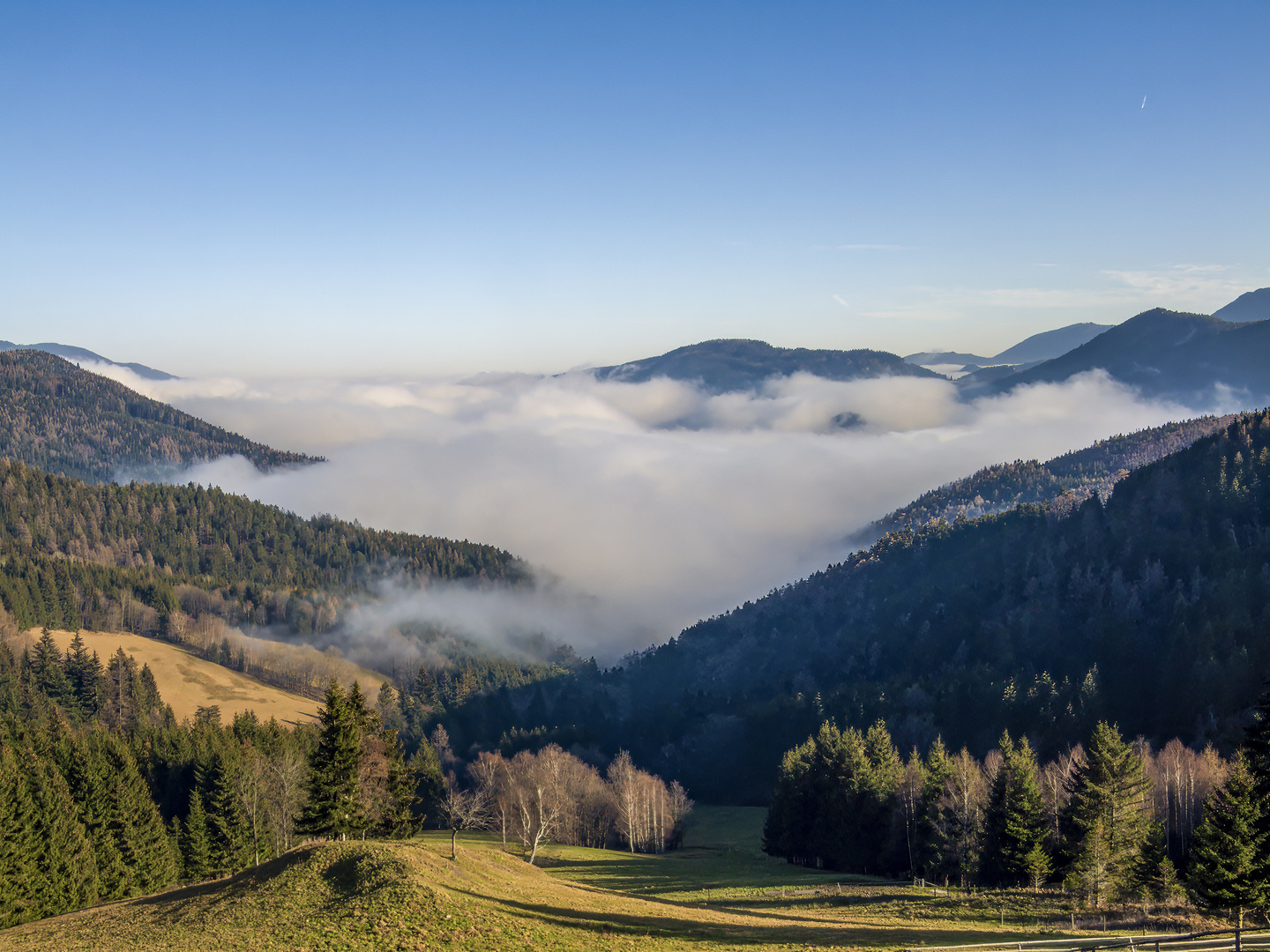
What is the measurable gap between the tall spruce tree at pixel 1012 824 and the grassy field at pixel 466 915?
6591mm

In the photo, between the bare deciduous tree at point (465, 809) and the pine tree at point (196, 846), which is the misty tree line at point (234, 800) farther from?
the bare deciduous tree at point (465, 809)

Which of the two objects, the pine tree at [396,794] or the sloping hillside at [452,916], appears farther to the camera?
the pine tree at [396,794]

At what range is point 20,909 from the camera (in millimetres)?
58500

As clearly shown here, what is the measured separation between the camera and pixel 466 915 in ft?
133

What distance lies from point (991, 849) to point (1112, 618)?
139 m

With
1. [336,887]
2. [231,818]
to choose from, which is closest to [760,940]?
[336,887]

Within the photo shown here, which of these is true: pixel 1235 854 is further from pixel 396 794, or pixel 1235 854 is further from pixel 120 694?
pixel 120 694

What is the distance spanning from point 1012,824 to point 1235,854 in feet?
65.6

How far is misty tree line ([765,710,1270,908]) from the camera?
45.9 m

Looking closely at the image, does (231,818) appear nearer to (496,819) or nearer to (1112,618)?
(496,819)

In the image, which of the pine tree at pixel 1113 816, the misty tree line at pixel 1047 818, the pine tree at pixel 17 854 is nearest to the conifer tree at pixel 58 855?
the pine tree at pixel 17 854

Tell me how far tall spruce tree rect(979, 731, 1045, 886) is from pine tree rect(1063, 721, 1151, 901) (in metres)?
2.96

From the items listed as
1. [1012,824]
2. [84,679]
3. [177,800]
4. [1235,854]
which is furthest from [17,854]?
[84,679]

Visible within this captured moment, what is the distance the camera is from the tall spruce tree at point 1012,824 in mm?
63406
